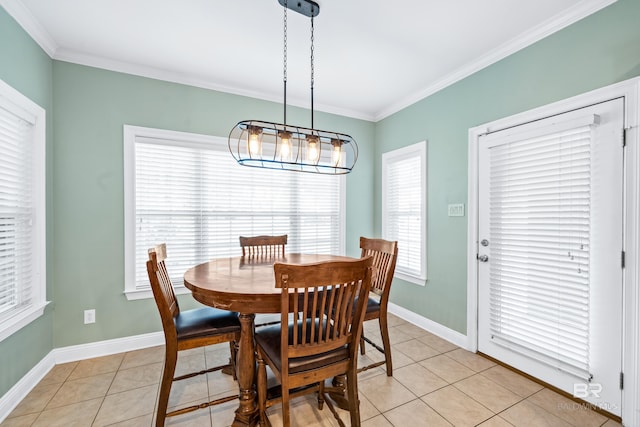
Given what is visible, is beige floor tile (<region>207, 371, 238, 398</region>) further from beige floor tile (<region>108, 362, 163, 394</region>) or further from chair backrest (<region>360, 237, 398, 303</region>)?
chair backrest (<region>360, 237, 398, 303</region>)

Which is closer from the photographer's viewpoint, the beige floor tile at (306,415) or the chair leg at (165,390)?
the chair leg at (165,390)

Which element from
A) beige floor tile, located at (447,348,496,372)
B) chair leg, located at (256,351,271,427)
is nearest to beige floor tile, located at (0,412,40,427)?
chair leg, located at (256,351,271,427)

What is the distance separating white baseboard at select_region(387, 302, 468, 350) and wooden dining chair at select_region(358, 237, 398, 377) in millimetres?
829

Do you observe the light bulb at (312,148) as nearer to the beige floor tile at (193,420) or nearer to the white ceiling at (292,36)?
the white ceiling at (292,36)

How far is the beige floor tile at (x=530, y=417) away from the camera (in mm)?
1772

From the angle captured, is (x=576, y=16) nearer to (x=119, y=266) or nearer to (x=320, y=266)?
(x=320, y=266)

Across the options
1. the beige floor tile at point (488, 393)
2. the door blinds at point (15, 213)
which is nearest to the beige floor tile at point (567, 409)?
the beige floor tile at point (488, 393)

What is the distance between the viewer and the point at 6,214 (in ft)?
6.46

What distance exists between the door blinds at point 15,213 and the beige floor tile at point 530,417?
3.48 meters

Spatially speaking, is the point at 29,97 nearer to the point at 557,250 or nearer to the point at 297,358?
the point at 297,358

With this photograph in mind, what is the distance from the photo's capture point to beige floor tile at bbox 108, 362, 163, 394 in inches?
84.6

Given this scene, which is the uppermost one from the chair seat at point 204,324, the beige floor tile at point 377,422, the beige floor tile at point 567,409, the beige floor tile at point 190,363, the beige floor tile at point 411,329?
the chair seat at point 204,324

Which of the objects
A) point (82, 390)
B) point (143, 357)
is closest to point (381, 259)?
point (143, 357)

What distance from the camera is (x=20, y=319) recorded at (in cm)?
198
